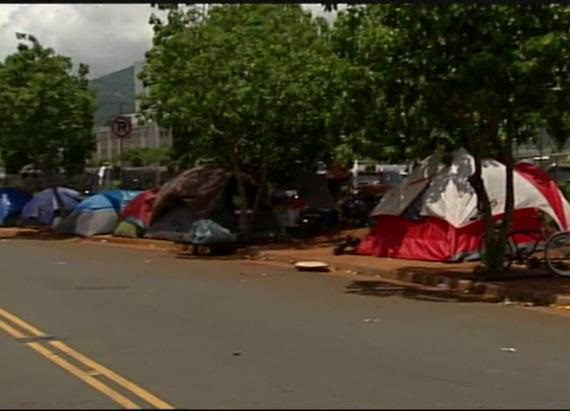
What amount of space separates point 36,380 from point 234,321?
4.21 metres

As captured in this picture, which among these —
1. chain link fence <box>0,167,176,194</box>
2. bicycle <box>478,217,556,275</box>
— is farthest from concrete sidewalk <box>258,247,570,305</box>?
→ chain link fence <box>0,167,176,194</box>

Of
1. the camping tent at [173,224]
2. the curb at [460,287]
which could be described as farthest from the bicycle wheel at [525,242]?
the camping tent at [173,224]

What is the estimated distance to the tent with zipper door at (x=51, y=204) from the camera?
3503 cm

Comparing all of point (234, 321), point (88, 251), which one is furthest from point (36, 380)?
point (88, 251)

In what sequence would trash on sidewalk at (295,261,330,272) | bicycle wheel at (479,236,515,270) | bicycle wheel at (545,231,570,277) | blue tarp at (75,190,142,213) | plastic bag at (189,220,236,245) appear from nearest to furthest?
bicycle wheel at (545,231,570,277) < bicycle wheel at (479,236,515,270) < trash on sidewalk at (295,261,330,272) < plastic bag at (189,220,236,245) < blue tarp at (75,190,142,213)

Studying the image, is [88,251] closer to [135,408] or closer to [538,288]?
[538,288]

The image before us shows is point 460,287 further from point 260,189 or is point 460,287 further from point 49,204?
point 49,204

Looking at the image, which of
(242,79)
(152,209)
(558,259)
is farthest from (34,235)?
(558,259)

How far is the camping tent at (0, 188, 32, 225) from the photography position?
3784 cm

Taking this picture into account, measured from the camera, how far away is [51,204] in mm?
35062

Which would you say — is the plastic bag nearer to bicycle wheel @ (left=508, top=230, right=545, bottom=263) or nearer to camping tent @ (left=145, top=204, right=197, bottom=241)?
camping tent @ (left=145, top=204, right=197, bottom=241)

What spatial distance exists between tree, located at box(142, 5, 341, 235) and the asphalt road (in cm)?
684

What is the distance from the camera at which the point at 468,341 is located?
447 inches

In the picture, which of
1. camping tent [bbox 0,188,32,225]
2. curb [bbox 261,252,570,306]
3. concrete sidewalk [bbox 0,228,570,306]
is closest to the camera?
→ curb [bbox 261,252,570,306]
